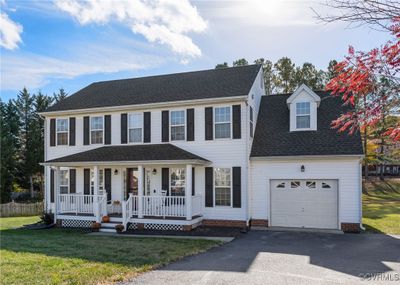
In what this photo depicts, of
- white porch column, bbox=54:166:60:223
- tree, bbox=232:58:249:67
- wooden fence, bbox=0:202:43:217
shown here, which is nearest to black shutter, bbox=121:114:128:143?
white porch column, bbox=54:166:60:223

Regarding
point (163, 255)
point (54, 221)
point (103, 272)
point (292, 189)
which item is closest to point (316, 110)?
point (292, 189)

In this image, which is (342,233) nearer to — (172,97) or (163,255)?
(163,255)

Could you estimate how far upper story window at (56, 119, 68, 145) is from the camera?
18188mm

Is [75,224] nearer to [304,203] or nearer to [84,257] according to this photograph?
[84,257]

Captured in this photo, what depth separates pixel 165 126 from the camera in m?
16.3

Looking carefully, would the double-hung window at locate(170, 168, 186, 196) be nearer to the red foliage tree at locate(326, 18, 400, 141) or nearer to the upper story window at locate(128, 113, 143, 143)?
the upper story window at locate(128, 113, 143, 143)

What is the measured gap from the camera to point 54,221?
16578 mm

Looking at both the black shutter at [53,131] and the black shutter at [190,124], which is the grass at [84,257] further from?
the black shutter at [53,131]

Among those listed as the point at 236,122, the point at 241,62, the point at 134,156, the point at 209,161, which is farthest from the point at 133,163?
the point at 241,62

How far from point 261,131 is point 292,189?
325 centimetres

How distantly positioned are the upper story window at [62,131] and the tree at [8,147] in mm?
16676

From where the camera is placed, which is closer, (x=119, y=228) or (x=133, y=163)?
(x=119, y=228)

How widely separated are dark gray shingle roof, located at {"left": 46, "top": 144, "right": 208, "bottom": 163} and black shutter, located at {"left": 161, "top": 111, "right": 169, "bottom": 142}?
38cm

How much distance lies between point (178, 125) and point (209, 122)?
1594mm
